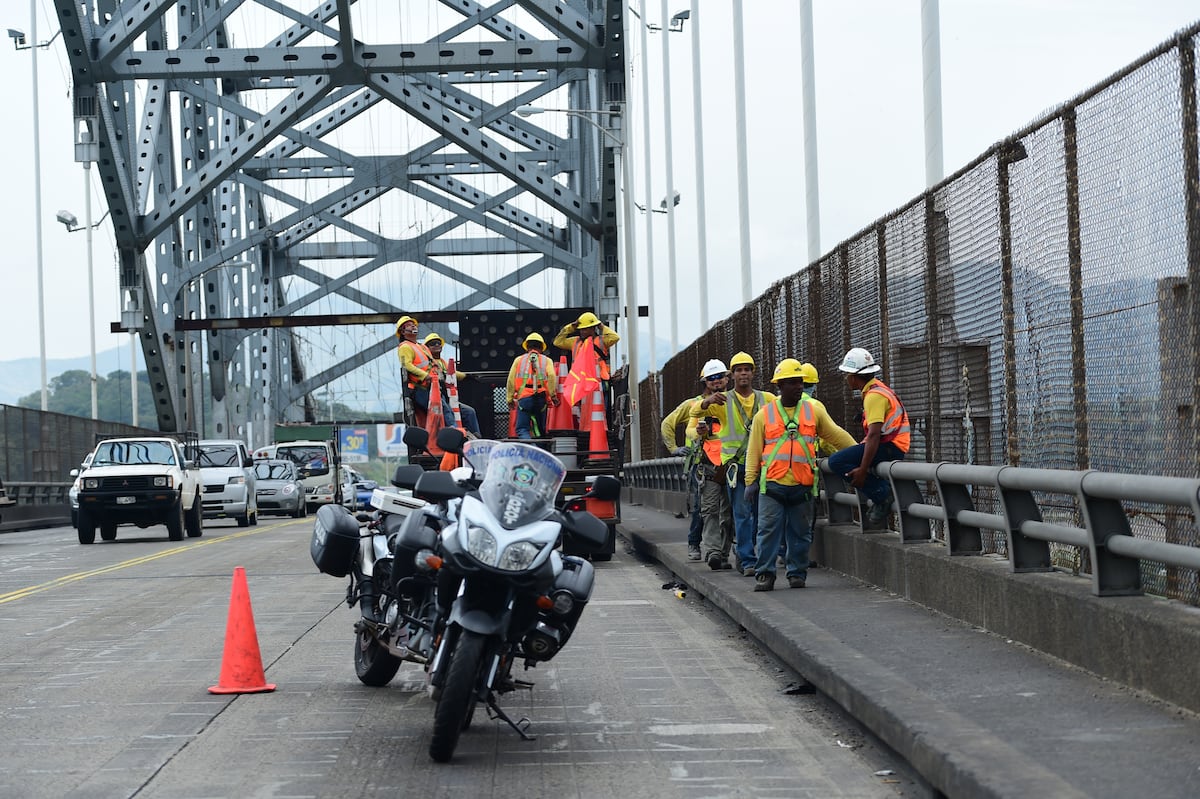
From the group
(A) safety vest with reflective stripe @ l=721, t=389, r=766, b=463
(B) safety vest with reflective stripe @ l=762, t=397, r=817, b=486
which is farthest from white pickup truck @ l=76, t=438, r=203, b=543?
(B) safety vest with reflective stripe @ l=762, t=397, r=817, b=486

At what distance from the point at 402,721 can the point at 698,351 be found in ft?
62.7

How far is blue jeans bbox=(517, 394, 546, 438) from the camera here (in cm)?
2006

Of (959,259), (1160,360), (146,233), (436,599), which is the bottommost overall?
(436,599)

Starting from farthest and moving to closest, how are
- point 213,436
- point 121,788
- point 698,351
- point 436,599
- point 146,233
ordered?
1. point 213,436
2. point 146,233
3. point 698,351
4. point 436,599
5. point 121,788

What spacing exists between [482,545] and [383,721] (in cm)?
171

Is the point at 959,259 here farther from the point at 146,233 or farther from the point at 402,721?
the point at 146,233

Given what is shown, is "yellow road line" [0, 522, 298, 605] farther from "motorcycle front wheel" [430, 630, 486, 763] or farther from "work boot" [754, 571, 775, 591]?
"motorcycle front wheel" [430, 630, 486, 763]

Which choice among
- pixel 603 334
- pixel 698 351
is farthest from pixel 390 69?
pixel 603 334

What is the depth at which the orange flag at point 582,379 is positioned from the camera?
2020 cm

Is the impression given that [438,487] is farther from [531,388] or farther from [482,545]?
[531,388]

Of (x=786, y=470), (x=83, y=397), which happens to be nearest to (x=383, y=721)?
(x=786, y=470)

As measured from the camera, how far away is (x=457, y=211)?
67625 millimetres

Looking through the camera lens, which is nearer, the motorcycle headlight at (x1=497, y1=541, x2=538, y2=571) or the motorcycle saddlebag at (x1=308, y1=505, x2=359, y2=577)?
the motorcycle headlight at (x1=497, y1=541, x2=538, y2=571)

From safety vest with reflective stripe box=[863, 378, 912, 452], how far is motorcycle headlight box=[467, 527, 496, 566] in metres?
6.01
